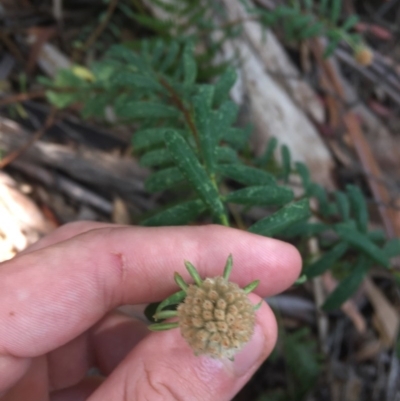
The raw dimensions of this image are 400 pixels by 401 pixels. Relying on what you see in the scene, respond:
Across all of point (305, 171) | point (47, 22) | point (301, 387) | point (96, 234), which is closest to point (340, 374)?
point (301, 387)

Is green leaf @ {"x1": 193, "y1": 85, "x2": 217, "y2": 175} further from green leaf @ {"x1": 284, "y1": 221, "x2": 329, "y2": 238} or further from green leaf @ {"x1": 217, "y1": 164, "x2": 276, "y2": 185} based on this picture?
green leaf @ {"x1": 284, "y1": 221, "x2": 329, "y2": 238}

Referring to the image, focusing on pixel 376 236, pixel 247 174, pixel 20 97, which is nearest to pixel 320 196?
pixel 376 236

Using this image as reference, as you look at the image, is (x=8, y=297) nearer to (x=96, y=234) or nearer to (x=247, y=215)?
(x=96, y=234)

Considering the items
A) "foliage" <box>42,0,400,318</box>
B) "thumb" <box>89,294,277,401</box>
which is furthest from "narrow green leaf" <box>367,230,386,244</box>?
"thumb" <box>89,294,277,401</box>

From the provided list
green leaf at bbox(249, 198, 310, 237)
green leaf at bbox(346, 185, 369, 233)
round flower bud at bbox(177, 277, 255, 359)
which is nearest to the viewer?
round flower bud at bbox(177, 277, 255, 359)

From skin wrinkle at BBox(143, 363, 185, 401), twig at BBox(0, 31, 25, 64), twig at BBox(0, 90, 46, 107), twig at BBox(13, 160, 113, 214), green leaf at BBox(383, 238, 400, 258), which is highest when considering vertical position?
green leaf at BBox(383, 238, 400, 258)

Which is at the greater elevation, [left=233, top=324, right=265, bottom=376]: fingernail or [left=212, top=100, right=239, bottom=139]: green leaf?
[left=212, top=100, right=239, bottom=139]: green leaf

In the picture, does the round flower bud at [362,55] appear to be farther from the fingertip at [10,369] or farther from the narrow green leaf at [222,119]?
the fingertip at [10,369]
